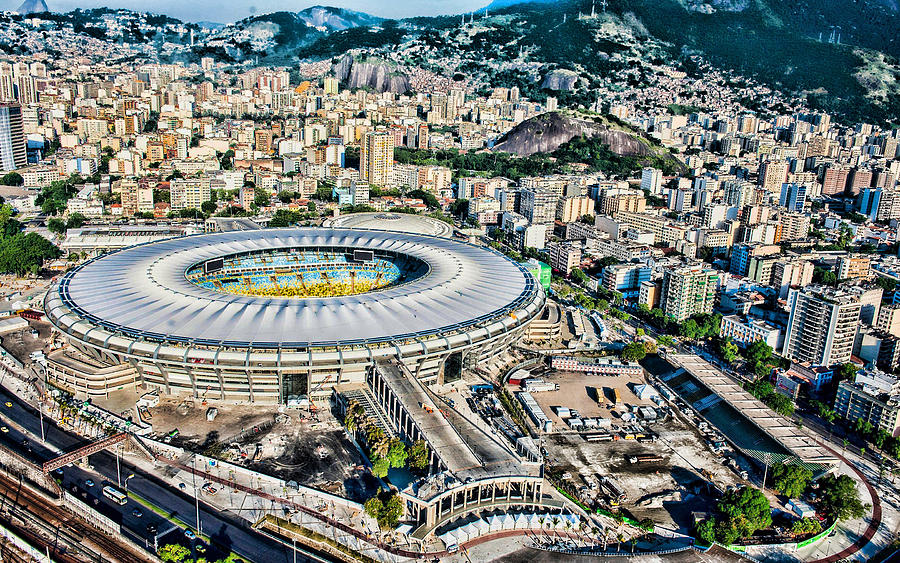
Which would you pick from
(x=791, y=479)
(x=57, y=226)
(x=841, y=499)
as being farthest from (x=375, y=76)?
(x=841, y=499)

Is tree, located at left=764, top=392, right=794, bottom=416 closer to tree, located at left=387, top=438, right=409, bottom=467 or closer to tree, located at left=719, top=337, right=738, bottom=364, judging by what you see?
tree, located at left=719, top=337, right=738, bottom=364

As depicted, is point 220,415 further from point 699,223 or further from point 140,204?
point 699,223

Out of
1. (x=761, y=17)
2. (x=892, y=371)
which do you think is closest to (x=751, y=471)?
(x=892, y=371)

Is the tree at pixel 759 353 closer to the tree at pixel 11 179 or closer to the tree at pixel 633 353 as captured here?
the tree at pixel 633 353

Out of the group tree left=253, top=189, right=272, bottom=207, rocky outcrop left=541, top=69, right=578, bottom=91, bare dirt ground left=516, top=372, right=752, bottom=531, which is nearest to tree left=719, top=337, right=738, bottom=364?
bare dirt ground left=516, top=372, right=752, bottom=531

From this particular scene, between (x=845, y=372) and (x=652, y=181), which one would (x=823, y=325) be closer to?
(x=845, y=372)

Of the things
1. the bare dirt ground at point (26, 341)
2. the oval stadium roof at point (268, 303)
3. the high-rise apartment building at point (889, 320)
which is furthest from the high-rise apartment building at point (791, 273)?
the bare dirt ground at point (26, 341)
